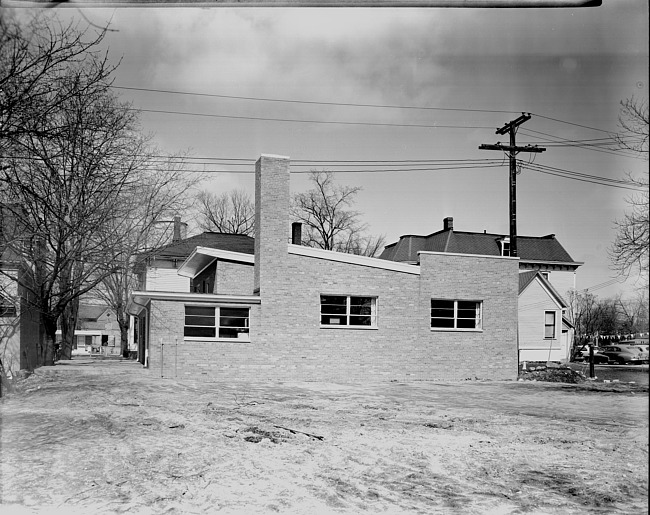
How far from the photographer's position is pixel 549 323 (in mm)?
29875

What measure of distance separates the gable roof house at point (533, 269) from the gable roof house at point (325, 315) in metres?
Result: 10.5

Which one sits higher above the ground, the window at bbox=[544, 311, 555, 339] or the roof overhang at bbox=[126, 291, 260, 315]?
the roof overhang at bbox=[126, 291, 260, 315]

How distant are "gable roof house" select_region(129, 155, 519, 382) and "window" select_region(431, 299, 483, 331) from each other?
1.2 inches

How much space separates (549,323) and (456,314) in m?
12.5

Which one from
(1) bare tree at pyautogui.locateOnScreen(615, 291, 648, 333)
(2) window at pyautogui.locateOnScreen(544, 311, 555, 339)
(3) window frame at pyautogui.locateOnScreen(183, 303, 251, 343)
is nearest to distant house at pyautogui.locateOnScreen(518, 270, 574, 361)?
(2) window at pyautogui.locateOnScreen(544, 311, 555, 339)

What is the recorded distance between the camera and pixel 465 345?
760 inches

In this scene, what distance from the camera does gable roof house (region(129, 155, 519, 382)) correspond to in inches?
673

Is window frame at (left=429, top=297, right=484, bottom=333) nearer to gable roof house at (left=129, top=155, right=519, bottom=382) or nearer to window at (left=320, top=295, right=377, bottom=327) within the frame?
gable roof house at (left=129, top=155, right=519, bottom=382)

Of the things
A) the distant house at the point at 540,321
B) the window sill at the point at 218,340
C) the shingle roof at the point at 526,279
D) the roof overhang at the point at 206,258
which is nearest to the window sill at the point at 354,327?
the window sill at the point at 218,340

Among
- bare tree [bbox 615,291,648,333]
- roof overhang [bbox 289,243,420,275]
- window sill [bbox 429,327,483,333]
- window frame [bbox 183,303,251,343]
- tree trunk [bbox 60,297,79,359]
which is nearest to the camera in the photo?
bare tree [bbox 615,291,648,333]

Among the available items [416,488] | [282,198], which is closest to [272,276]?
[282,198]

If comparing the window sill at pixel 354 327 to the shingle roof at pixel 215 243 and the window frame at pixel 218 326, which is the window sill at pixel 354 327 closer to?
the window frame at pixel 218 326

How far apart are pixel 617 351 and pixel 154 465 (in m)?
4.85

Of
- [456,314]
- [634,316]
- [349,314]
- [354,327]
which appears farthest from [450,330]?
[634,316]
